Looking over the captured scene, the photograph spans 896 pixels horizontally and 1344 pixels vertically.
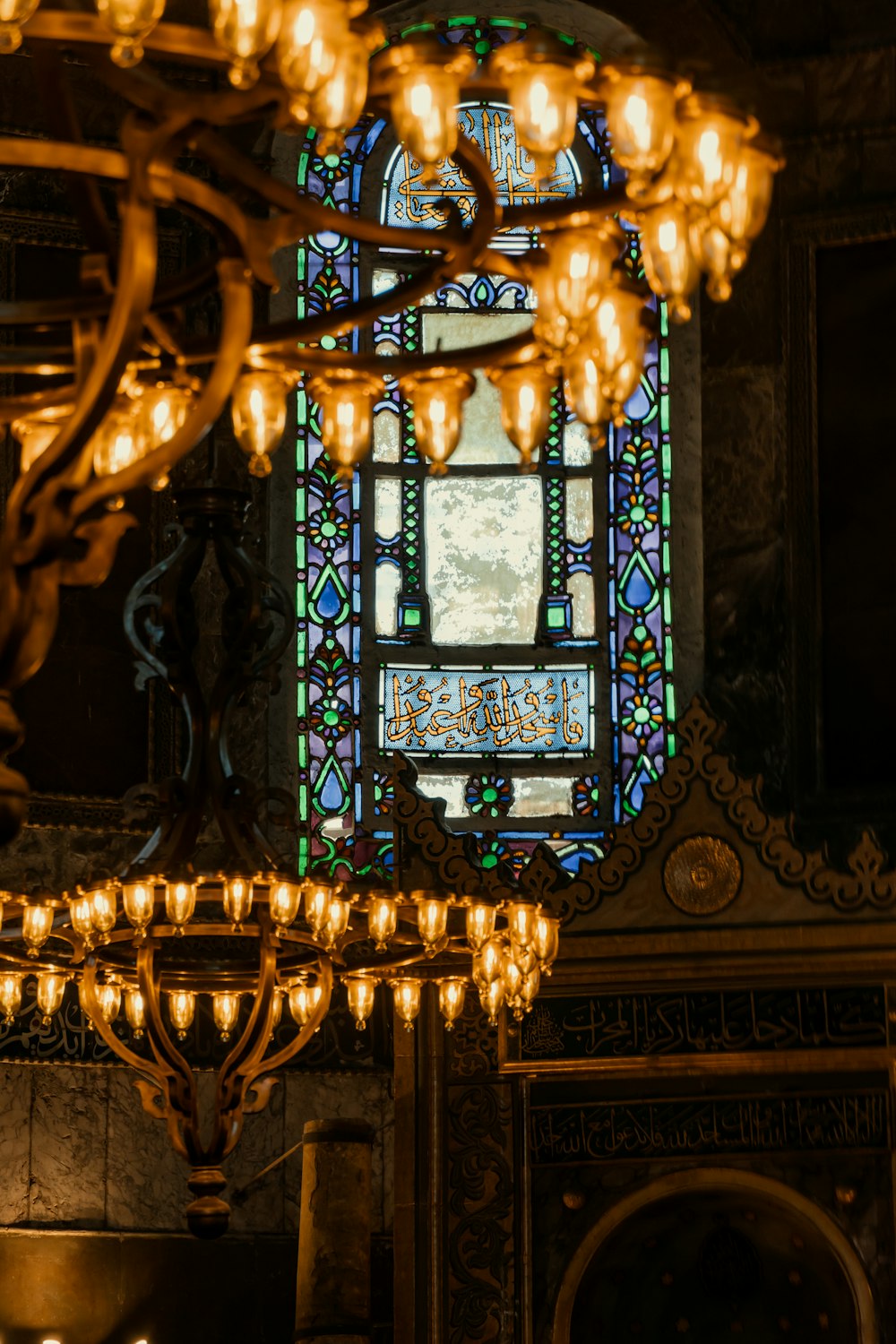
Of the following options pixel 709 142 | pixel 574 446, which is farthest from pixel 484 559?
pixel 709 142

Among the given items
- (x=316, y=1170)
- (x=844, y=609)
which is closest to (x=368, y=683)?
(x=844, y=609)

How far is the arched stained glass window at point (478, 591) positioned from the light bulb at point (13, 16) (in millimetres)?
6061

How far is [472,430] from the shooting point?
32.4 feet

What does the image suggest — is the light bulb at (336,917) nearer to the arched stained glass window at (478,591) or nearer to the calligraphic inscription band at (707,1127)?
the calligraphic inscription band at (707,1127)

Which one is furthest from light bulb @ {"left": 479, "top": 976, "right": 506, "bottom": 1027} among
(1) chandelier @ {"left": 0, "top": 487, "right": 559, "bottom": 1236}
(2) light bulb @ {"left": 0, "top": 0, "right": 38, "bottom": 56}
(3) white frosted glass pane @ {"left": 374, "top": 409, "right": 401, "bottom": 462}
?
(2) light bulb @ {"left": 0, "top": 0, "right": 38, "bottom": 56}

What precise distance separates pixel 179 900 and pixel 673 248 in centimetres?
285

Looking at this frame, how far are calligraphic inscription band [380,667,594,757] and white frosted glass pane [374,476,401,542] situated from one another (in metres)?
0.58

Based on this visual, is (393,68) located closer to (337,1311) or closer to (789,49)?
(337,1311)

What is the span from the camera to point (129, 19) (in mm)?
3205

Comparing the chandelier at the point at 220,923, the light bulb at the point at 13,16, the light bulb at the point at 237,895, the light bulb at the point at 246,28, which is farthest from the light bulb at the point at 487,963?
the light bulb at the point at 13,16

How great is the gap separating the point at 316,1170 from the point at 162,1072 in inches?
33.6

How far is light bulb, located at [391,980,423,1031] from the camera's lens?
7.10 meters

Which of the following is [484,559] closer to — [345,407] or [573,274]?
[345,407]

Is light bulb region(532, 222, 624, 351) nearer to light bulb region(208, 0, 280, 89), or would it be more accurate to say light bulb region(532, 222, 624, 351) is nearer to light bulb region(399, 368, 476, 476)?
light bulb region(399, 368, 476, 476)
